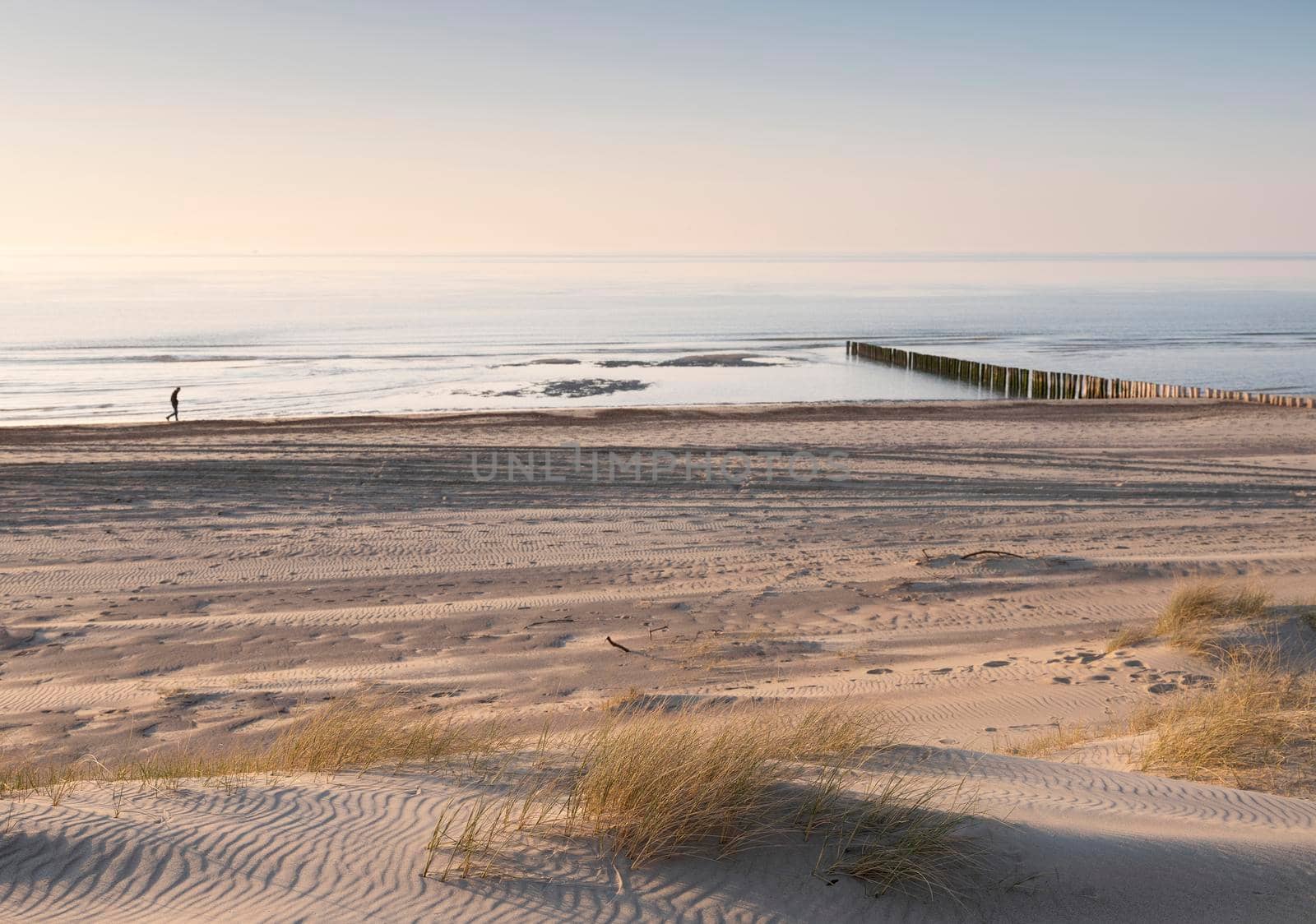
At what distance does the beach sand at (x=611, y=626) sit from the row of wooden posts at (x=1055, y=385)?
7801mm

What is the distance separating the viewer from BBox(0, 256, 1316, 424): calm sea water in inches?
1324

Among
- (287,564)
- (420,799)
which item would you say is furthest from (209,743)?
(287,564)

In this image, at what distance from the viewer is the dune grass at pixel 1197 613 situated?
8.52 meters

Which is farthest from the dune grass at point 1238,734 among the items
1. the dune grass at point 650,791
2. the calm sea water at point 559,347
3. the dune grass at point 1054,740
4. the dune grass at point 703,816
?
the calm sea water at point 559,347

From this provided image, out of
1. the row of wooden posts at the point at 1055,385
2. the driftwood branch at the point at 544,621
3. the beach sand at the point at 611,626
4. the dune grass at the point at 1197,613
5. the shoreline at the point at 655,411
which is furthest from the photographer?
the row of wooden posts at the point at 1055,385

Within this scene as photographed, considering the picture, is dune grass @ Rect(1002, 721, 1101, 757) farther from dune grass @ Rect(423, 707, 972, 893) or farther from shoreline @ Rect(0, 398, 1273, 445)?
shoreline @ Rect(0, 398, 1273, 445)

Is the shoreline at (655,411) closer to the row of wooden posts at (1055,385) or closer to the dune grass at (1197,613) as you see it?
the row of wooden posts at (1055,385)

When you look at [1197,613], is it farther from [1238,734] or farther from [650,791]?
[650,791]

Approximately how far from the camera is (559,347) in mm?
51531

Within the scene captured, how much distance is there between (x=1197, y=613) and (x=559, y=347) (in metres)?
44.5

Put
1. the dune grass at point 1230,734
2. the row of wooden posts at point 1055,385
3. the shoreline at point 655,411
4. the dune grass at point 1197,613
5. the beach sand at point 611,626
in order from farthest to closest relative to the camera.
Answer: the row of wooden posts at point 1055,385, the shoreline at point 655,411, the dune grass at point 1197,613, the dune grass at point 1230,734, the beach sand at point 611,626

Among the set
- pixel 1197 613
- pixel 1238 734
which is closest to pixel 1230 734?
pixel 1238 734

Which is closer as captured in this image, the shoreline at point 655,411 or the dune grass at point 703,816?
the dune grass at point 703,816

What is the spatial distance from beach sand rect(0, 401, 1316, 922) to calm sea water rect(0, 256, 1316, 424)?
10.3 m
